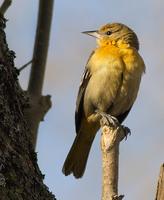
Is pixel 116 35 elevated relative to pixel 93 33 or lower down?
lower down

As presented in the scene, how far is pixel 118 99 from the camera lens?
15.8 ft

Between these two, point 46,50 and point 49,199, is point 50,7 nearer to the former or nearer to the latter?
point 46,50

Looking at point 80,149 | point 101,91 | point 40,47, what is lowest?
point 80,149

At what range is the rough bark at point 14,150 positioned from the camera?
2459 millimetres

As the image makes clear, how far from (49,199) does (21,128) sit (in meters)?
0.36

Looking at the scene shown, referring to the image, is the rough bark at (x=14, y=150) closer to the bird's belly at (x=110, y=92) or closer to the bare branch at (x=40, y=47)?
the bare branch at (x=40, y=47)

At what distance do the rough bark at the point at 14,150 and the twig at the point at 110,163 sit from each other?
0.38m

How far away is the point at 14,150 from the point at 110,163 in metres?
0.49

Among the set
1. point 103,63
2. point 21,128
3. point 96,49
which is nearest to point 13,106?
point 21,128

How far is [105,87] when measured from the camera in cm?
471

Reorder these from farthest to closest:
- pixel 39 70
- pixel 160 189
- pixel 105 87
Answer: pixel 105 87, pixel 39 70, pixel 160 189

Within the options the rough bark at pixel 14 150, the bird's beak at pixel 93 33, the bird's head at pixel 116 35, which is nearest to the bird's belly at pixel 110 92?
the bird's head at pixel 116 35

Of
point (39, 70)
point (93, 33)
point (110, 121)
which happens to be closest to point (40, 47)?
point (39, 70)

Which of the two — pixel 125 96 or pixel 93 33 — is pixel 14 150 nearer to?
pixel 125 96
